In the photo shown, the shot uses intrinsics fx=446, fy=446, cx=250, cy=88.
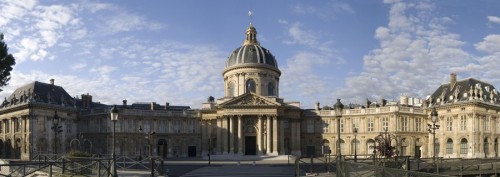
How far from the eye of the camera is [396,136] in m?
67.6

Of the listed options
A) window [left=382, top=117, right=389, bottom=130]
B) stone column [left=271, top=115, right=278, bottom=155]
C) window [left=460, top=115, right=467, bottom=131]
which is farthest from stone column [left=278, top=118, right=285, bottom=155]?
window [left=460, top=115, right=467, bottom=131]

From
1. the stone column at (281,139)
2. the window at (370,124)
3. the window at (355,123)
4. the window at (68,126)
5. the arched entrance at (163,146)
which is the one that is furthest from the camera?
the arched entrance at (163,146)

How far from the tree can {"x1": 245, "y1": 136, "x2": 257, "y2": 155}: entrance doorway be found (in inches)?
1519

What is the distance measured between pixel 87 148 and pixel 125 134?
894cm

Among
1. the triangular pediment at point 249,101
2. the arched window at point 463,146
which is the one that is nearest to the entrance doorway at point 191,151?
the triangular pediment at point 249,101

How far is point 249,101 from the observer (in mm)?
68000

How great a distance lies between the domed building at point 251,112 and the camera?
223ft

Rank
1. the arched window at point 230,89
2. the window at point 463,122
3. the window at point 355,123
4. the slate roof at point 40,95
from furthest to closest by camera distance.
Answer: the arched window at point 230,89 → the window at point 355,123 → the slate roof at point 40,95 → the window at point 463,122

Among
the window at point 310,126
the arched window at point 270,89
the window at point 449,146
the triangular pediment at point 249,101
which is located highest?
the arched window at point 270,89

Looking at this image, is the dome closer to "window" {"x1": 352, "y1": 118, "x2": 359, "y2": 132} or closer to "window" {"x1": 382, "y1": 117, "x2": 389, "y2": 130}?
"window" {"x1": 352, "y1": 118, "x2": 359, "y2": 132}

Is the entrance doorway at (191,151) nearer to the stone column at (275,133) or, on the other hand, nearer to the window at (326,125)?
the stone column at (275,133)

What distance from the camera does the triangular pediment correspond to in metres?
67.7

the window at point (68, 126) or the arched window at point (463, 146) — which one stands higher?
the window at point (68, 126)

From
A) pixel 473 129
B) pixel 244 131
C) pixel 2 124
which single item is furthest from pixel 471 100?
pixel 2 124
